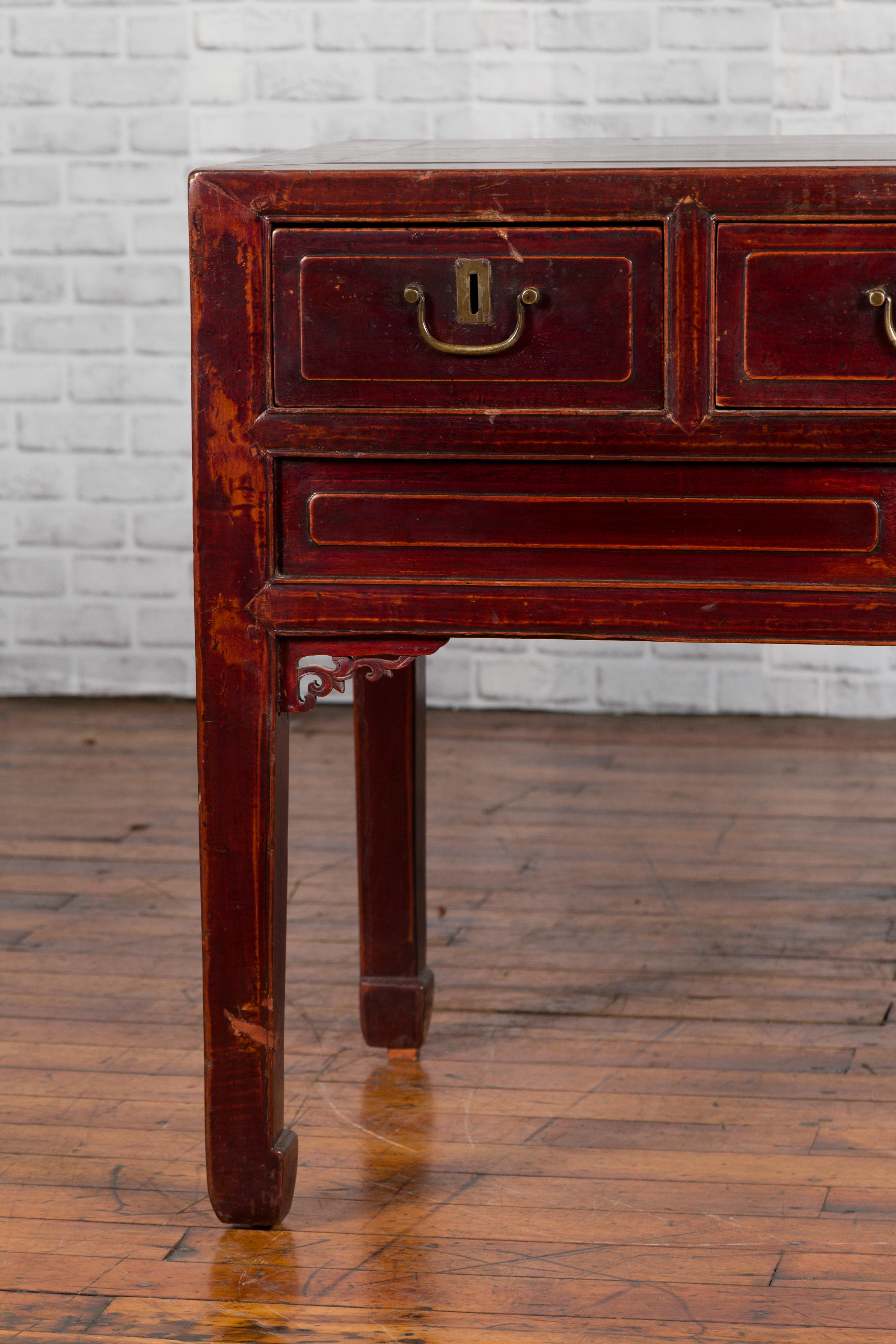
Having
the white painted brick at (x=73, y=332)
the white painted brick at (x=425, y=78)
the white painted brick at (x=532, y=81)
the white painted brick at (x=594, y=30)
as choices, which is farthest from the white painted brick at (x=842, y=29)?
the white painted brick at (x=73, y=332)

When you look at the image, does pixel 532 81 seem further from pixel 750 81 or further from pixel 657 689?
pixel 657 689

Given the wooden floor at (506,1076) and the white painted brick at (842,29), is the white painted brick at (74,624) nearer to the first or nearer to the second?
the wooden floor at (506,1076)

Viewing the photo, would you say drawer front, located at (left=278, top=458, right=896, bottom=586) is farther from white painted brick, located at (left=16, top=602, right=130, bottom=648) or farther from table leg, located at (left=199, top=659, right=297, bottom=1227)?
white painted brick, located at (left=16, top=602, right=130, bottom=648)

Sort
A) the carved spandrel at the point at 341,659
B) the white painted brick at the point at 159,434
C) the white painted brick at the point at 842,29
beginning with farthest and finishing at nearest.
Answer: the white painted brick at the point at 159,434
the white painted brick at the point at 842,29
the carved spandrel at the point at 341,659

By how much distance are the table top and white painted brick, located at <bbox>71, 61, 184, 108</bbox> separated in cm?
157

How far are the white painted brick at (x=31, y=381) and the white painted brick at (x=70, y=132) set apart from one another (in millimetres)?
381

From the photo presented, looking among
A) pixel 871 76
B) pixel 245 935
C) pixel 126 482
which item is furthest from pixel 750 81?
pixel 245 935

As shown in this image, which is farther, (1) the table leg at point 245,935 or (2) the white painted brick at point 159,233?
(2) the white painted brick at point 159,233

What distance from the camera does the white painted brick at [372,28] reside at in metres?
3.00

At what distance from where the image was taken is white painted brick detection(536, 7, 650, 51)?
2.95 metres

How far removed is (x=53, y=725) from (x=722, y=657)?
3.89 feet

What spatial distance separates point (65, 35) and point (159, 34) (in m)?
0.18

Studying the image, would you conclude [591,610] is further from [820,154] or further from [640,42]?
[640,42]

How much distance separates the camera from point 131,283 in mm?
3104
